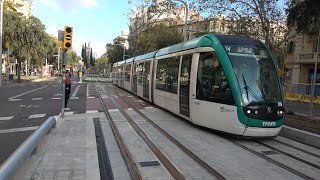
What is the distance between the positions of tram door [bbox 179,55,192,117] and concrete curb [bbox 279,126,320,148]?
303cm

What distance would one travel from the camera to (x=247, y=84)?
32.1 feet

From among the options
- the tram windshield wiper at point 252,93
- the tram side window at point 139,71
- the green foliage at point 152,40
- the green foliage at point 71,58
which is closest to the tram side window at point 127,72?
the tram side window at point 139,71

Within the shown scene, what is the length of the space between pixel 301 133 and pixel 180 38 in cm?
5827

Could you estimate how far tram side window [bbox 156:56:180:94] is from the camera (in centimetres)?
1386

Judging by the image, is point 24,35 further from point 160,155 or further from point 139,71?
point 160,155

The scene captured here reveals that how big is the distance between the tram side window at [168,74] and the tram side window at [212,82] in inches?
100

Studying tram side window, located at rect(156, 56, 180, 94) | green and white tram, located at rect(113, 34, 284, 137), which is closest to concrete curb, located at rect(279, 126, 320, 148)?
green and white tram, located at rect(113, 34, 284, 137)

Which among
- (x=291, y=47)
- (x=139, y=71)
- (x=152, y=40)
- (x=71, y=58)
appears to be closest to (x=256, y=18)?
(x=139, y=71)

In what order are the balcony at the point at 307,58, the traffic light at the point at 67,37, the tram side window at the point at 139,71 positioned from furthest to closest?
1. the balcony at the point at 307,58
2. the tram side window at the point at 139,71
3. the traffic light at the point at 67,37

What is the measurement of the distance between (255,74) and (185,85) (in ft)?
9.68

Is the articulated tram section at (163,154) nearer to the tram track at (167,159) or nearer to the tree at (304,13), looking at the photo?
the tram track at (167,159)

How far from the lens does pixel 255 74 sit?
997 cm

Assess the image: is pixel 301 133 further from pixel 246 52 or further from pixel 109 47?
pixel 109 47

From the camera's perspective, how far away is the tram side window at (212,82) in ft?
32.7
